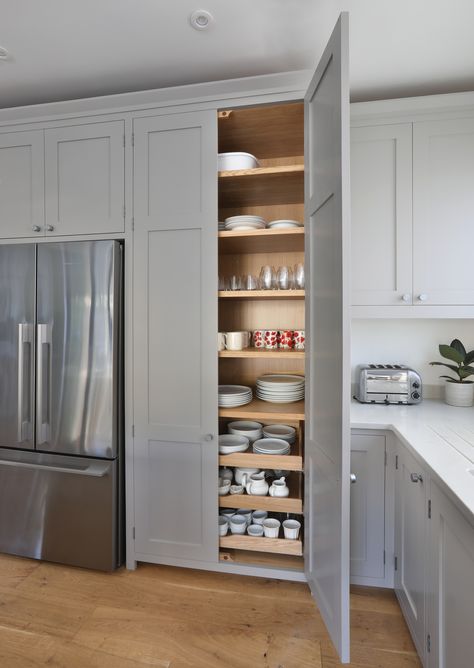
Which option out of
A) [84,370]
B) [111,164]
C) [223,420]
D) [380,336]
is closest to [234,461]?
[223,420]

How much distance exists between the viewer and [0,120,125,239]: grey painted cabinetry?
1.86 metres

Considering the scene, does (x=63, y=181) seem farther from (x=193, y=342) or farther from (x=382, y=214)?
(x=382, y=214)

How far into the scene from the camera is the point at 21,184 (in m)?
1.97

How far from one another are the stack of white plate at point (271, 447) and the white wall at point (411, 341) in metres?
0.67

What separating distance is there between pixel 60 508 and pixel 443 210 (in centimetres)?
250

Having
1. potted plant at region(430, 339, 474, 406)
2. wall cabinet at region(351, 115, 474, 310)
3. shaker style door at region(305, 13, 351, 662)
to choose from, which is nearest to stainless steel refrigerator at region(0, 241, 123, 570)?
shaker style door at region(305, 13, 351, 662)

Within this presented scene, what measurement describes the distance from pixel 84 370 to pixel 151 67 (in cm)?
151

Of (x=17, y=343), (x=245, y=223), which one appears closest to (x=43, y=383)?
(x=17, y=343)

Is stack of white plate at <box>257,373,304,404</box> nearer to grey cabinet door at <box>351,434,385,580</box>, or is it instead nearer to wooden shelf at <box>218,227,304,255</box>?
grey cabinet door at <box>351,434,385,580</box>

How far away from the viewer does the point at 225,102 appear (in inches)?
Answer: 68.2

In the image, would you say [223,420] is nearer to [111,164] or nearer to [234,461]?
[234,461]

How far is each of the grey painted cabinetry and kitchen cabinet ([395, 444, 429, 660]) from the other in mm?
1713

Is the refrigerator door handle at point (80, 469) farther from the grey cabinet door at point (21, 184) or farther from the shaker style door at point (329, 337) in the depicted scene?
the grey cabinet door at point (21, 184)

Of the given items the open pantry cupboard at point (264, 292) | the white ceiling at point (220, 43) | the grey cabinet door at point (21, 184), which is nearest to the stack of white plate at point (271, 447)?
the open pantry cupboard at point (264, 292)
